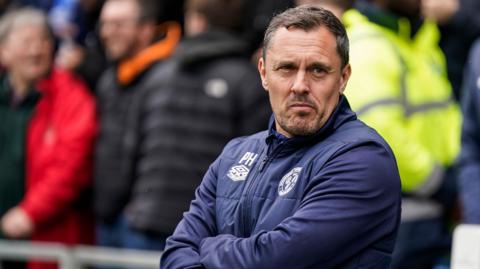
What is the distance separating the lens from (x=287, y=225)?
3.64 m

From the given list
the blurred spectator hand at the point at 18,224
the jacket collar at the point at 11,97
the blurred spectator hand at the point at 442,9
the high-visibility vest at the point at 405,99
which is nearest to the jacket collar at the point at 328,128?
the high-visibility vest at the point at 405,99

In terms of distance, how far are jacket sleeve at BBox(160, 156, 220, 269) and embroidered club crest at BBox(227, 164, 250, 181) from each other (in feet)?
0.44

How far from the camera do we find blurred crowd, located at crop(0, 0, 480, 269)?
5.80m

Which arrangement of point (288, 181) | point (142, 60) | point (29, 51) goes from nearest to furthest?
point (288, 181) → point (142, 60) → point (29, 51)

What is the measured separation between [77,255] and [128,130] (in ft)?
2.84

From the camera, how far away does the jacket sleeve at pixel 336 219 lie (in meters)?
3.60

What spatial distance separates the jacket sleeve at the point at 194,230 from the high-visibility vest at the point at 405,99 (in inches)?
65.1

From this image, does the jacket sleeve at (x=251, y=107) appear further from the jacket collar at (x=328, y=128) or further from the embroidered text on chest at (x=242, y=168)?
the jacket collar at (x=328, y=128)

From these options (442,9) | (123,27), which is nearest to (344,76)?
(442,9)

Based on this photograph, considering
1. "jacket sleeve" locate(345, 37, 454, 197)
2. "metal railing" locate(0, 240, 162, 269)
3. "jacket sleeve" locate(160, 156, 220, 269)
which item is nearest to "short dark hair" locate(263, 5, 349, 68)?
"jacket sleeve" locate(160, 156, 220, 269)

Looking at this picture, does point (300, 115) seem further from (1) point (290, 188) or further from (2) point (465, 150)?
(2) point (465, 150)

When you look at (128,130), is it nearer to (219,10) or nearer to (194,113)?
(194,113)

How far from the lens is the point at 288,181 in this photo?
3768mm

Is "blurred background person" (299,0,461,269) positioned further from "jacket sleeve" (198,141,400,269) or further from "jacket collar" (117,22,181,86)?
"jacket sleeve" (198,141,400,269)
